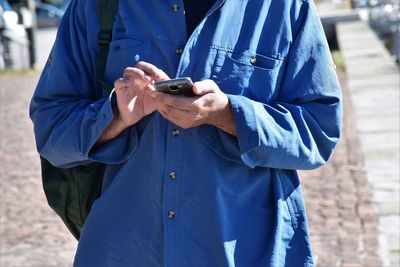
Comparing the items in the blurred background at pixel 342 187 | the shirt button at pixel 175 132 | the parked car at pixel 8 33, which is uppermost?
the shirt button at pixel 175 132

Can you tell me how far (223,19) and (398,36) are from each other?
14780 millimetres

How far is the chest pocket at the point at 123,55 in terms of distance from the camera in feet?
7.91

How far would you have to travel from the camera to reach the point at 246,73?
237 cm

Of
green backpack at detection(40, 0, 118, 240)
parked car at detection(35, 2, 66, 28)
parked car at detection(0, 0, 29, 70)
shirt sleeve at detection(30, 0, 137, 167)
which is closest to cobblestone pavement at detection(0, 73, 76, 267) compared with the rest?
green backpack at detection(40, 0, 118, 240)

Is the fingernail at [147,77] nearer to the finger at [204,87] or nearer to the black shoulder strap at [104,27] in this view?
the finger at [204,87]

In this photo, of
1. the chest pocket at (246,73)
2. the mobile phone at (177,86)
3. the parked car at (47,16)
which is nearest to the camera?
the mobile phone at (177,86)

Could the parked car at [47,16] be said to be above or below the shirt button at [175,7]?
below

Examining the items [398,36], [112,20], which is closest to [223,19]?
[112,20]

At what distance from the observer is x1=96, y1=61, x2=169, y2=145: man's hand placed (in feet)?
7.31

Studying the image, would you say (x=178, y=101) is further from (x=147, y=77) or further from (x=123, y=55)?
(x=123, y=55)

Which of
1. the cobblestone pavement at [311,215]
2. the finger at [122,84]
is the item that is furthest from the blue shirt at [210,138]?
the cobblestone pavement at [311,215]

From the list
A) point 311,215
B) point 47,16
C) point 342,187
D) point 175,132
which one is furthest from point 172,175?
point 47,16

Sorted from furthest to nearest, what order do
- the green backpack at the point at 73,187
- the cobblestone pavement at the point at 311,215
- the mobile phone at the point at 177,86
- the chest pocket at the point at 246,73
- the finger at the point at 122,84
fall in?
the cobblestone pavement at the point at 311,215
the green backpack at the point at 73,187
the chest pocket at the point at 246,73
the finger at the point at 122,84
the mobile phone at the point at 177,86

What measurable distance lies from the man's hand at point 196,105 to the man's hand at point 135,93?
33 mm
